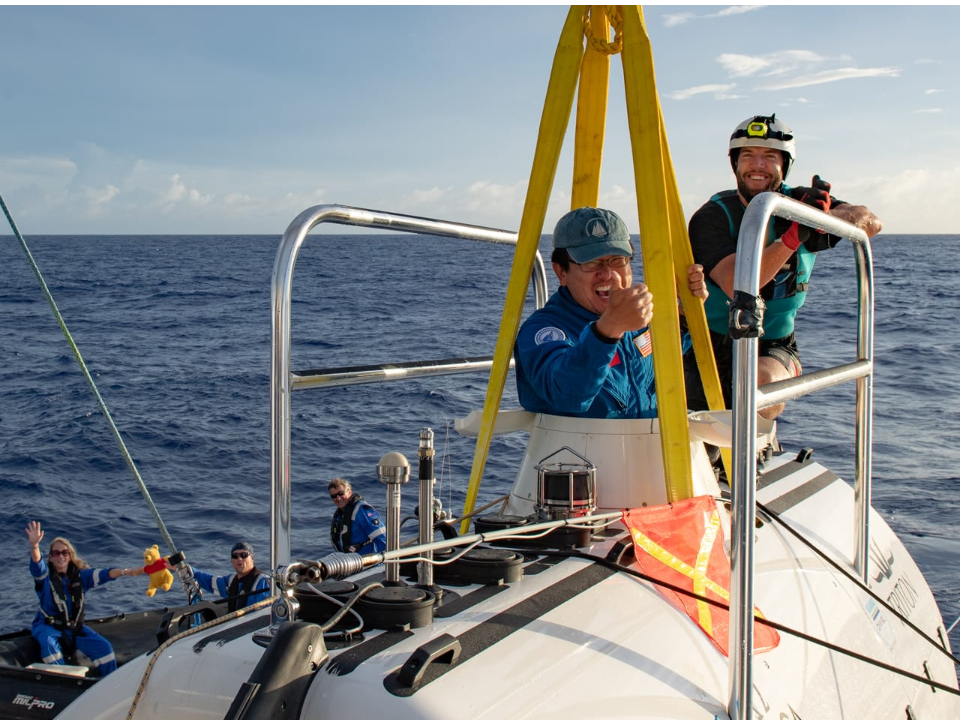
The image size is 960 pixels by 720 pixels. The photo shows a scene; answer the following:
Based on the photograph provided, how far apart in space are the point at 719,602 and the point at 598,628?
0.50m

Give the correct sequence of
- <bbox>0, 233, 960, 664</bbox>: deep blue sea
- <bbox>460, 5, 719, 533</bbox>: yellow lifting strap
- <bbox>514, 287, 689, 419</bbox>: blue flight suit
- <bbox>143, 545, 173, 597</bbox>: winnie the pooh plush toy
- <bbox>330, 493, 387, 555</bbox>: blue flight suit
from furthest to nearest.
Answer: <bbox>0, 233, 960, 664</bbox>: deep blue sea < <bbox>143, 545, 173, 597</bbox>: winnie the pooh plush toy < <bbox>330, 493, 387, 555</bbox>: blue flight suit < <bbox>460, 5, 719, 533</bbox>: yellow lifting strap < <bbox>514, 287, 689, 419</bbox>: blue flight suit

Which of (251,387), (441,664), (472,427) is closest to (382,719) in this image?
(441,664)

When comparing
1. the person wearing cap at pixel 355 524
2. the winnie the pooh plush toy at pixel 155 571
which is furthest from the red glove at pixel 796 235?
the winnie the pooh plush toy at pixel 155 571

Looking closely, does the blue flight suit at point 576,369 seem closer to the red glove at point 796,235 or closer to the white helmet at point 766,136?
the red glove at point 796,235

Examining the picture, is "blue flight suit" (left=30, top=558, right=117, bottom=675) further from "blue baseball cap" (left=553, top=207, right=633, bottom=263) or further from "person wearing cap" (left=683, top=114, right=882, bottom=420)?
"blue baseball cap" (left=553, top=207, right=633, bottom=263)

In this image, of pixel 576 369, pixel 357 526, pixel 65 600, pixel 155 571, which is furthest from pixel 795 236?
pixel 65 600

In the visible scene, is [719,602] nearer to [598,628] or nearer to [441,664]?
[598,628]

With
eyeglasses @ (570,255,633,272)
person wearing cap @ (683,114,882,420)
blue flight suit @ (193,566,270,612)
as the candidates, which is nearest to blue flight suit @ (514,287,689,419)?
eyeglasses @ (570,255,633,272)

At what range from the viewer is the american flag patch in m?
3.27

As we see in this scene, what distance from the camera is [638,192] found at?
3043mm

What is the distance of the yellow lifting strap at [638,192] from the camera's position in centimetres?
298

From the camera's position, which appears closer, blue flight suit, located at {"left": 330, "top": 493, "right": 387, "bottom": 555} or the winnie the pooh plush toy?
blue flight suit, located at {"left": 330, "top": 493, "right": 387, "bottom": 555}

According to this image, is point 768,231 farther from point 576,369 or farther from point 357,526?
point 357,526

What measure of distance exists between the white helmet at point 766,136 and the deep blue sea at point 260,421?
210cm
